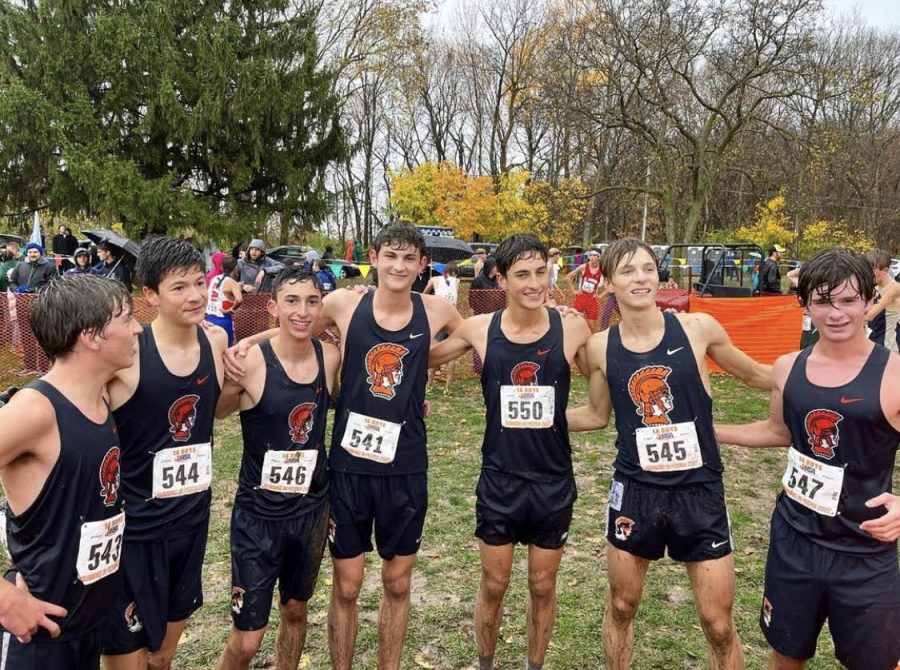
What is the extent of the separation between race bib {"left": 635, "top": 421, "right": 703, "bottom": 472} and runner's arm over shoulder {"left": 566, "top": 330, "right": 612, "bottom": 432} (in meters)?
0.32

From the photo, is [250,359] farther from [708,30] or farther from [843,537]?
[708,30]

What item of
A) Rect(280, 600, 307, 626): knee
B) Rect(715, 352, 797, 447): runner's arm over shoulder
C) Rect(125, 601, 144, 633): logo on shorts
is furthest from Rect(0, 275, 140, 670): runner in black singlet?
Rect(715, 352, 797, 447): runner's arm over shoulder

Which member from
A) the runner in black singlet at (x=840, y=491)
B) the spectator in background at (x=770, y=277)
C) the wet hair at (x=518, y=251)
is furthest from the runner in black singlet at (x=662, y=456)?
the spectator in background at (x=770, y=277)

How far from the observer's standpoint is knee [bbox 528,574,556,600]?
313 centimetres

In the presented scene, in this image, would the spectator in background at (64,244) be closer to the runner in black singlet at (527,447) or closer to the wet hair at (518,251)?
the wet hair at (518,251)

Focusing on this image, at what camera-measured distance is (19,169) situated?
23.1 metres

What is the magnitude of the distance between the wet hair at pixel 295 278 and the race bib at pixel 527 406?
1086mm

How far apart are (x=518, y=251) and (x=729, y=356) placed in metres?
1.15

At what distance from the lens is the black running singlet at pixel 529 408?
3082 mm

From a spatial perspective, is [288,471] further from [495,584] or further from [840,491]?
[840,491]

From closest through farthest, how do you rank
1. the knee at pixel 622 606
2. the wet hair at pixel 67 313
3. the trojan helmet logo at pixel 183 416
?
the wet hair at pixel 67 313 → the trojan helmet logo at pixel 183 416 → the knee at pixel 622 606

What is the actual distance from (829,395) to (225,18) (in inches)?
1008

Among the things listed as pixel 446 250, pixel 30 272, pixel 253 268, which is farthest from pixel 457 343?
pixel 446 250

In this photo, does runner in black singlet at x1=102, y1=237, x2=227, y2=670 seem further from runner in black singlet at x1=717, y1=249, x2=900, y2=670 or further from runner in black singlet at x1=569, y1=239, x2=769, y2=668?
runner in black singlet at x1=717, y1=249, x2=900, y2=670
